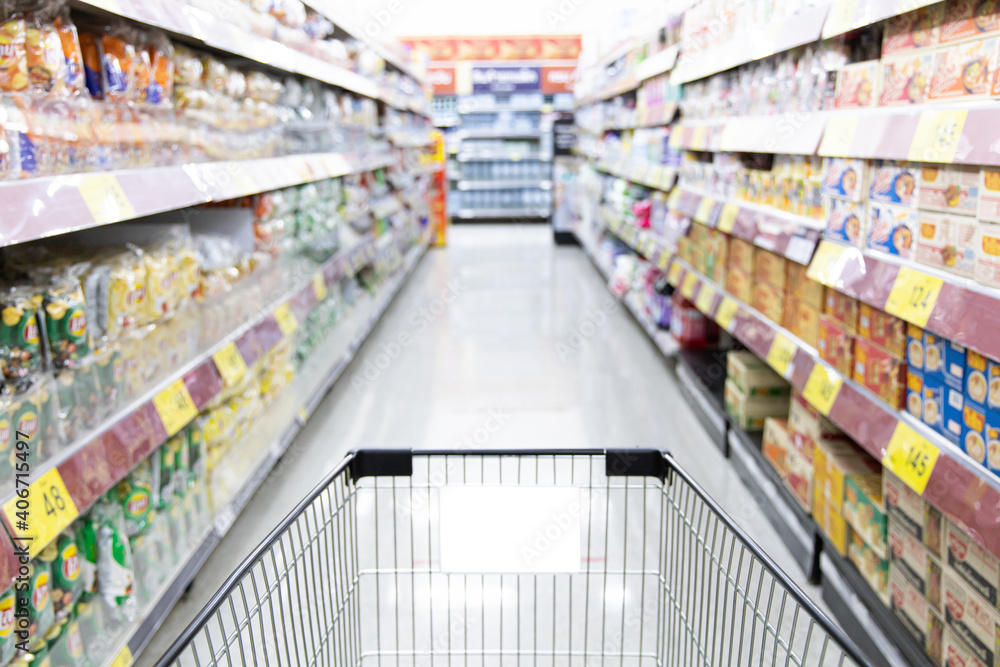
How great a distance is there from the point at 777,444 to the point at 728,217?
932mm

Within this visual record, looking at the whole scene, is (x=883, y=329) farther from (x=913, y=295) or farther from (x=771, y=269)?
(x=771, y=269)

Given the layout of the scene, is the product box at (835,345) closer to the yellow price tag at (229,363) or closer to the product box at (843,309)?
the product box at (843,309)

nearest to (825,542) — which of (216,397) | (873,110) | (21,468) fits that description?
(873,110)

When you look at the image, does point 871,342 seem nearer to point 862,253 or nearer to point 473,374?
point 862,253

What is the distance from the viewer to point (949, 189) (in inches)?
65.1

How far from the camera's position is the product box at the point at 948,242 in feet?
5.19

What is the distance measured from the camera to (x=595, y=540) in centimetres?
243

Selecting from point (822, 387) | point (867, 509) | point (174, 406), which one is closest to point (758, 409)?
point (822, 387)

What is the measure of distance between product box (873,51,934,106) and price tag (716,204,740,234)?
3.65 feet

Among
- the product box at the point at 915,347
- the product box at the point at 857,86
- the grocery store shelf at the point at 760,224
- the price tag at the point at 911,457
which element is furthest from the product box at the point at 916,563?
the product box at the point at 857,86

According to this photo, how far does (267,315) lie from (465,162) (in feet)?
33.1

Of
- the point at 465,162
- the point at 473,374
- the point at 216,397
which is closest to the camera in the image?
the point at 216,397

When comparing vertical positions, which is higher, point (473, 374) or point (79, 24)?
point (79, 24)

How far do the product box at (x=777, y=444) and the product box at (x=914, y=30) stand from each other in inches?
48.3
